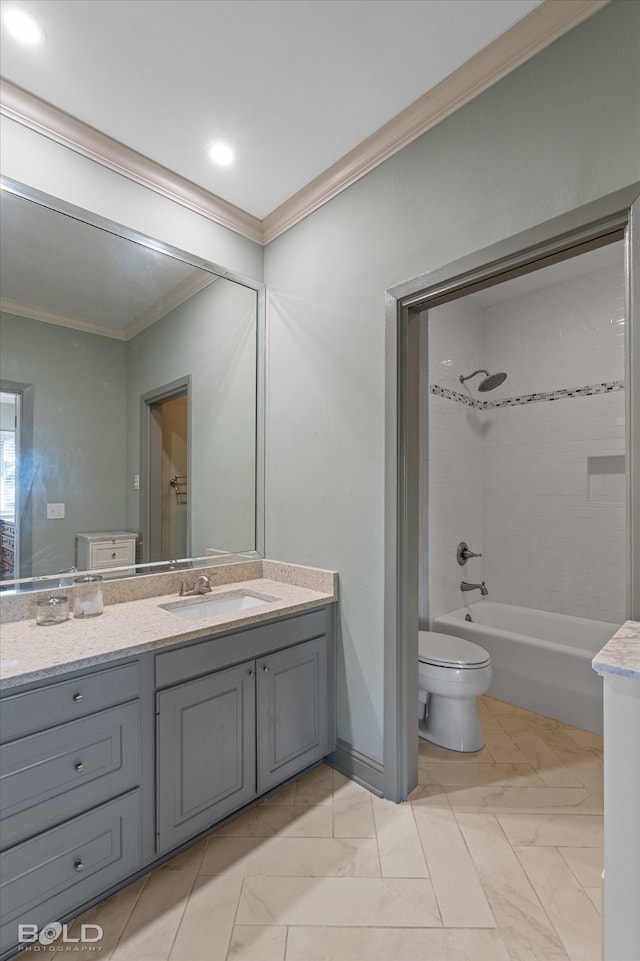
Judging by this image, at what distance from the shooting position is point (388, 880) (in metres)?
1.48

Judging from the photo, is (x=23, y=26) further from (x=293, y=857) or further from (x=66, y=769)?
(x=293, y=857)

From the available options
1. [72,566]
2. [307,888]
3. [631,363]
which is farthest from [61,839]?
[631,363]

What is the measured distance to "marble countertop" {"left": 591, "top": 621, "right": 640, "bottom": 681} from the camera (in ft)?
3.07

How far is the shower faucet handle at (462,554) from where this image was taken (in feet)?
10.6

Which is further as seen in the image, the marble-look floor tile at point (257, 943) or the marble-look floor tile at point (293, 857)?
the marble-look floor tile at point (293, 857)

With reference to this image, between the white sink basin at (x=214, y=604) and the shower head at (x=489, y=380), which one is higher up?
the shower head at (x=489, y=380)

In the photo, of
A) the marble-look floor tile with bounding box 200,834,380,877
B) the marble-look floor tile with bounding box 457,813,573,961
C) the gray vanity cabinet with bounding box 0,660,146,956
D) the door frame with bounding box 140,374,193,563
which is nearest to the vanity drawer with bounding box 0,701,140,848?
the gray vanity cabinet with bounding box 0,660,146,956

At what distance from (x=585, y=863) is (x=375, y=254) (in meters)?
2.44

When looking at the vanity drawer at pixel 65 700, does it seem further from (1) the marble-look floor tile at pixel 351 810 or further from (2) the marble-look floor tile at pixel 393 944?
(1) the marble-look floor tile at pixel 351 810

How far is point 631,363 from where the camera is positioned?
50.8 inches

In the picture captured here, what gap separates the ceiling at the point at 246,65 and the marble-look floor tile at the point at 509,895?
276 cm

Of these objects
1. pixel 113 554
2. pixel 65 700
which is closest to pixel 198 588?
pixel 113 554

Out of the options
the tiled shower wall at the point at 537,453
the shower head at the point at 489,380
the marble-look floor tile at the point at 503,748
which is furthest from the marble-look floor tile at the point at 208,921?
the shower head at the point at 489,380

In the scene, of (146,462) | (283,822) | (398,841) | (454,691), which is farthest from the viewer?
(454,691)
